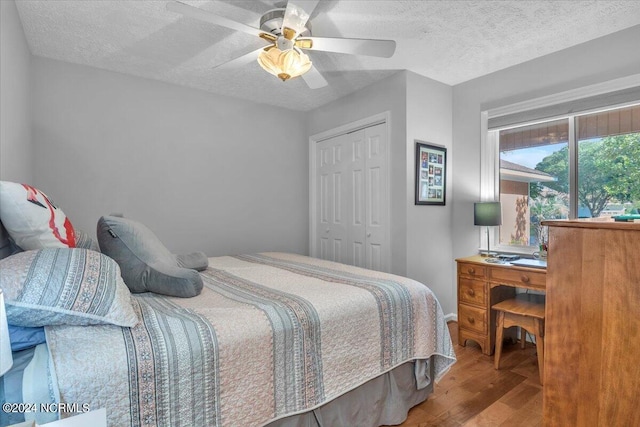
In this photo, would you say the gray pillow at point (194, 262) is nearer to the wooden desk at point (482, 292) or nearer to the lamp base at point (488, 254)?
the wooden desk at point (482, 292)

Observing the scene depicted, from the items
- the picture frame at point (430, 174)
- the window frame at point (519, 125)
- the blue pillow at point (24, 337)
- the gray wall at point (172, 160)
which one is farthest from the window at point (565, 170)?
the blue pillow at point (24, 337)

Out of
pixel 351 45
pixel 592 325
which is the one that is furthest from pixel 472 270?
pixel 351 45

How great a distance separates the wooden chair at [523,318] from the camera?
86.9 inches

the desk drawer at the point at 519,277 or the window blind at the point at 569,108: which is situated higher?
the window blind at the point at 569,108

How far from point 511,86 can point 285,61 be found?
2.20m

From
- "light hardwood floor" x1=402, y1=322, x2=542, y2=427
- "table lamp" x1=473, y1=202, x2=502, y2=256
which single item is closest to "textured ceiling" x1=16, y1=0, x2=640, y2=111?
"table lamp" x1=473, y1=202, x2=502, y2=256

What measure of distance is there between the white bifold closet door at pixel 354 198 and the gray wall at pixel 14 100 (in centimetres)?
278

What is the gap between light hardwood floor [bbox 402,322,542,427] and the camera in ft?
5.89

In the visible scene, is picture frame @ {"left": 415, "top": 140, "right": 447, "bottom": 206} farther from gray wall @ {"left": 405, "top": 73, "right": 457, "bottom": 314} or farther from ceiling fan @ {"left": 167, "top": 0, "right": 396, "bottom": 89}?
ceiling fan @ {"left": 167, "top": 0, "right": 396, "bottom": 89}

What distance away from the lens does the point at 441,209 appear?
3258 millimetres

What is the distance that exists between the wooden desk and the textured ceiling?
1.76 meters

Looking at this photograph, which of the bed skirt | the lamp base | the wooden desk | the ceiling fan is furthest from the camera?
the lamp base

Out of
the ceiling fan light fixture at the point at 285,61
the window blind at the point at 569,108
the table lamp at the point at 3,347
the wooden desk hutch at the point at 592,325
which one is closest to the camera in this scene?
the table lamp at the point at 3,347

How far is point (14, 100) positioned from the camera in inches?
79.0
